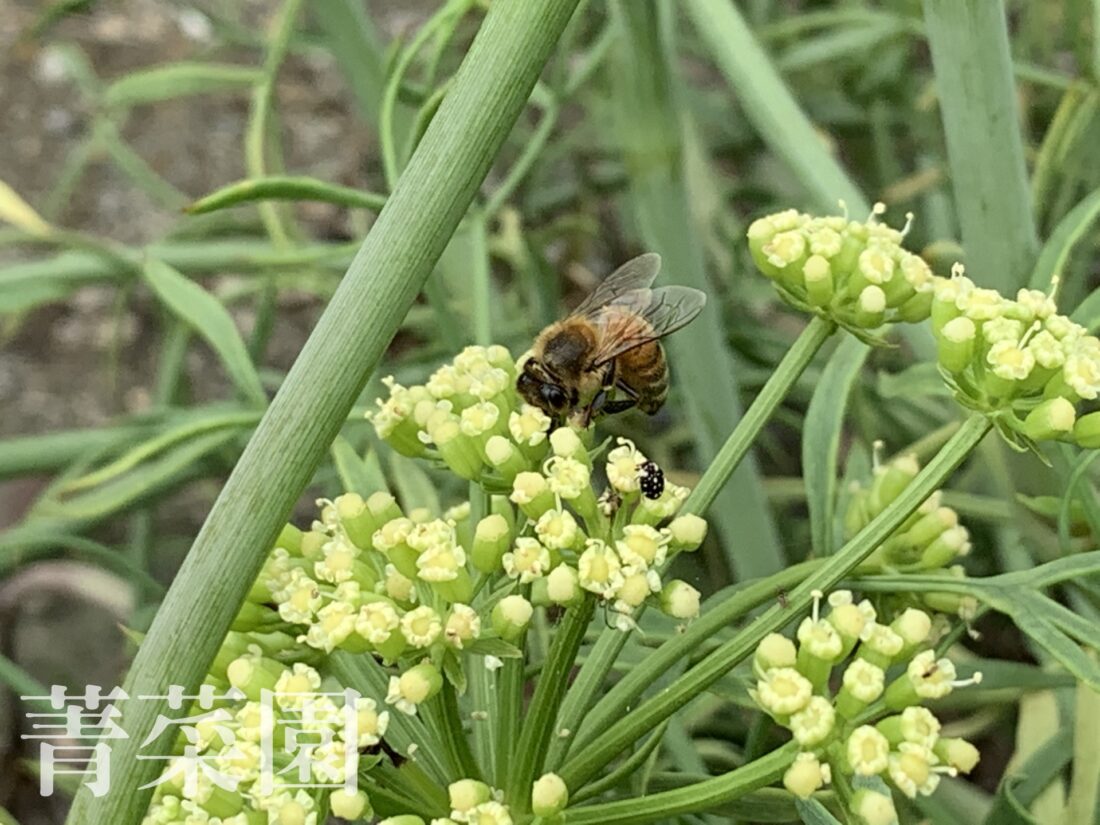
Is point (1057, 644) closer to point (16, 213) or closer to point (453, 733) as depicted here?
point (453, 733)

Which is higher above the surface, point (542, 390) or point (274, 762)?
point (542, 390)

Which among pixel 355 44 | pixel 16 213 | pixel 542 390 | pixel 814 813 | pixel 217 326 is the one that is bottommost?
pixel 814 813

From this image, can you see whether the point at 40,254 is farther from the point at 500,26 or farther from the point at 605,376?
the point at 500,26

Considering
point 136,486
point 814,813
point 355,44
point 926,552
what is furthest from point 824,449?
point 355,44

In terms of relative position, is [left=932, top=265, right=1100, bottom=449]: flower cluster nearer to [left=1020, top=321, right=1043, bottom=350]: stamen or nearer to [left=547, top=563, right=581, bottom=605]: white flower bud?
[left=1020, top=321, right=1043, bottom=350]: stamen

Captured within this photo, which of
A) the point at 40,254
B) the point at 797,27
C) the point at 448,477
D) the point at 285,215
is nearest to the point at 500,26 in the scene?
the point at 448,477
